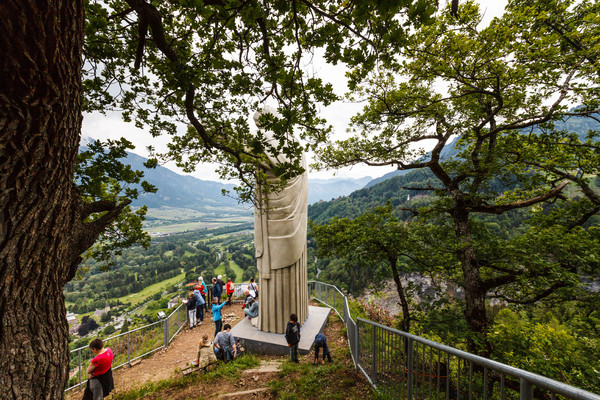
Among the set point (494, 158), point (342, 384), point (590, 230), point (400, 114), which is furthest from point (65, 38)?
point (590, 230)

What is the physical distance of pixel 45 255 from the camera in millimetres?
1448

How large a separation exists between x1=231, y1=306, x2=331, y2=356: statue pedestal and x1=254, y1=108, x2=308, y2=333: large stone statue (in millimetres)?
221

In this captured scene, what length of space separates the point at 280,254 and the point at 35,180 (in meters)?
4.79

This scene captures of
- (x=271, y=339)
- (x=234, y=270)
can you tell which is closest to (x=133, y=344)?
(x=271, y=339)

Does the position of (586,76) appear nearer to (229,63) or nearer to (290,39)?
(290,39)

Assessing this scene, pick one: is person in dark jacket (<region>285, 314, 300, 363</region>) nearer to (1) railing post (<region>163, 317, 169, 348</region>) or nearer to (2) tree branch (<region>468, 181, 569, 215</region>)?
(1) railing post (<region>163, 317, 169, 348</region>)

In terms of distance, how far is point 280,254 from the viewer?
5785 mm

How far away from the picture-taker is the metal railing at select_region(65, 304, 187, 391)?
5047 mm

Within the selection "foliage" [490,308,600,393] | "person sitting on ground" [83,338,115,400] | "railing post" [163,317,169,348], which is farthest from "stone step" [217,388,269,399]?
"foliage" [490,308,600,393]

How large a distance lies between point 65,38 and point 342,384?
5126 mm

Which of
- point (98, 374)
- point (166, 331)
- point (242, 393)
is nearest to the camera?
point (98, 374)

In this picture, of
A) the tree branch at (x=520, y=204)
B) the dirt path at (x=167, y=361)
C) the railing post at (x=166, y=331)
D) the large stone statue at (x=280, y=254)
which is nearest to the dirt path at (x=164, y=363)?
the dirt path at (x=167, y=361)

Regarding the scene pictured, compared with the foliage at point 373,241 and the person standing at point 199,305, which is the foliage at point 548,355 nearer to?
the foliage at point 373,241

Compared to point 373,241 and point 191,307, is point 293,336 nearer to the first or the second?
point 373,241
